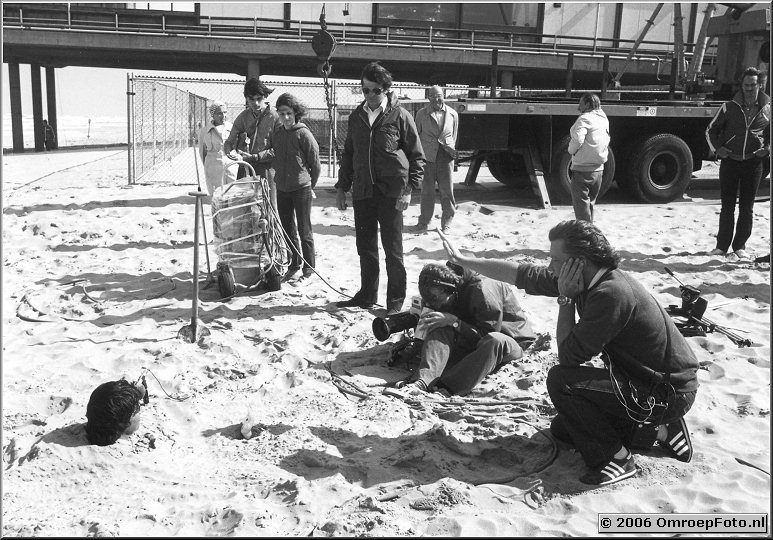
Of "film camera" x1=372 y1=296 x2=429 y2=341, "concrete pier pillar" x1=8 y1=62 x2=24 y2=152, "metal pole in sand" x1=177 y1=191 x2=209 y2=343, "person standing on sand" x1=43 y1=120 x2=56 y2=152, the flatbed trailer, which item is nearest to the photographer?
"film camera" x1=372 y1=296 x2=429 y2=341

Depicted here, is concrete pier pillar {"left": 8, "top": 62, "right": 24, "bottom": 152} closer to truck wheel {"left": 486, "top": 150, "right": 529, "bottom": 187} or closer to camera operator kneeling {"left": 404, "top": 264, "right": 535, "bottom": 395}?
truck wheel {"left": 486, "top": 150, "right": 529, "bottom": 187}

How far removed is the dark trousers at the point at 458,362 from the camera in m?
4.58

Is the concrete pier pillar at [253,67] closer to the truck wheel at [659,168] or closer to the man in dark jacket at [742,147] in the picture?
the truck wheel at [659,168]

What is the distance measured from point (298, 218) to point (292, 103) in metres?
1.03

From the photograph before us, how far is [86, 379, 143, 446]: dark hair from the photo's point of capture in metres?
3.68

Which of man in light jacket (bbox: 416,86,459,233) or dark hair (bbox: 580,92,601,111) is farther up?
dark hair (bbox: 580,92,601,111)

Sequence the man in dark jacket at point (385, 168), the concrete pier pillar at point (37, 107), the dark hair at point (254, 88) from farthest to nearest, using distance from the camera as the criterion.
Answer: the concrete pier pillar at point (37, 107), the dark hair at point (254, 88), the man in dark jacket at point (385, 168)

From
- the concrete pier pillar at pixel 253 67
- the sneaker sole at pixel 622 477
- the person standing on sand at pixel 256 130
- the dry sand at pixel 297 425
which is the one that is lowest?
the dry sand at pixel 297 425

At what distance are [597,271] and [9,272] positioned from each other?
19.3ft

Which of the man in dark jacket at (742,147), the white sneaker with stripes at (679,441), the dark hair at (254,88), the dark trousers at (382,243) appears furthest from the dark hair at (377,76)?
the man in dark jacket at (742,147)

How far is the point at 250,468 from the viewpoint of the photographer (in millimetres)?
3619

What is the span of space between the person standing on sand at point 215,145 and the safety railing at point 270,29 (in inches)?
564

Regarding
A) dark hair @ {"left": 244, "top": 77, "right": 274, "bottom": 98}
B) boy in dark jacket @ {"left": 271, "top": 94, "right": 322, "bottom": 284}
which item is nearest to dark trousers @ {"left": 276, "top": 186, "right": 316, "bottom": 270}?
boy in dark jacket @ {"left": 271, "top": 94, "right": 322, "bottom": 284}

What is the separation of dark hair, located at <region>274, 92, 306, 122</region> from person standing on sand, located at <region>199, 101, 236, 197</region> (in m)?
2.06
